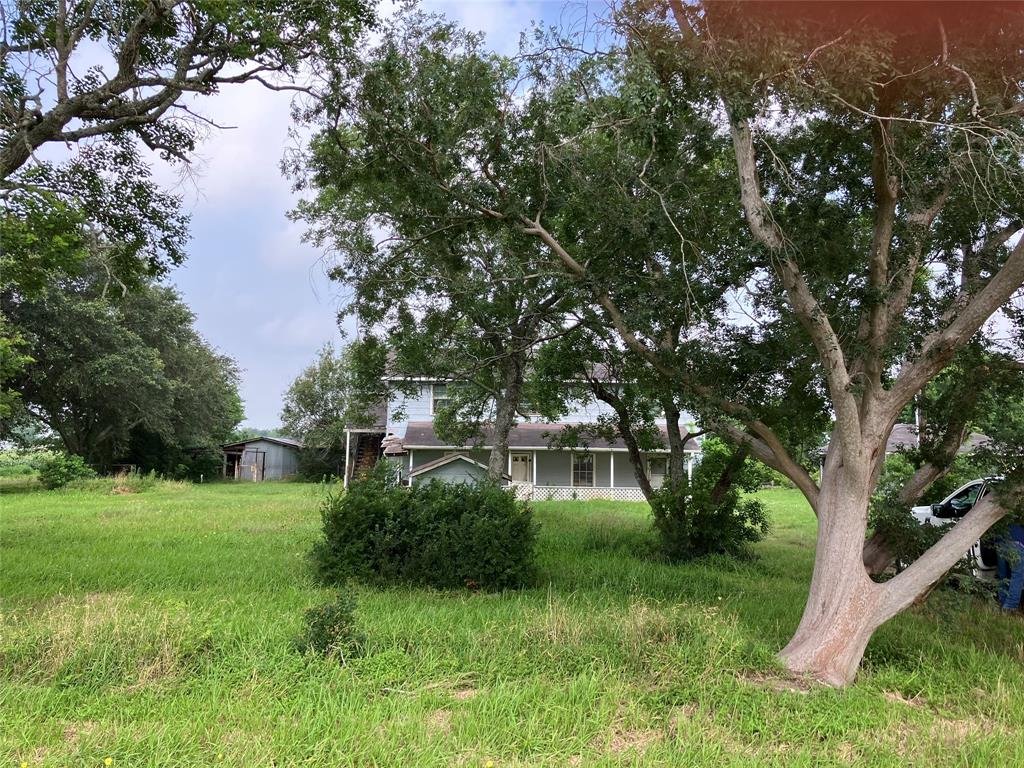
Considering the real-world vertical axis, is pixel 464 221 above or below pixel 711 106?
below

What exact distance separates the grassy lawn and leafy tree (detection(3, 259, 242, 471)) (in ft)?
65.0

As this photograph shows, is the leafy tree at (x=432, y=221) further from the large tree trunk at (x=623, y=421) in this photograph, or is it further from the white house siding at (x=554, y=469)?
the white house siding at (x=554, y=469)

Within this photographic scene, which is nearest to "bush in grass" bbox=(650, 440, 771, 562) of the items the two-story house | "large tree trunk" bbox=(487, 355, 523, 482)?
"large tree trunk" bbox=(487, 355, 523, 482)

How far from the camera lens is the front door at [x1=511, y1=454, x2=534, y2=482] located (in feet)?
86.7

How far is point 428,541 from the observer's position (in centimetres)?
830

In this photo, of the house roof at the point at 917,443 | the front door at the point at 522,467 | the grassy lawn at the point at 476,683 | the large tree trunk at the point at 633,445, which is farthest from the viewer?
the front door at the point at 522,467

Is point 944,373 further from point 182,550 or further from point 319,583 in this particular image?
point 182,550

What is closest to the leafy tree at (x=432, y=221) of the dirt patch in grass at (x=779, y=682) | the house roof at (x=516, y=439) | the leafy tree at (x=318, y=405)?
the dirt patch in grass at (x=779, y=682)

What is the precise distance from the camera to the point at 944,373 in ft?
27.8

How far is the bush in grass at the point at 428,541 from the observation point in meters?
8.16

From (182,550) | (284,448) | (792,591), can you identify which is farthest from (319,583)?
(284,448)

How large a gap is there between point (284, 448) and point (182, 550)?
127 feet

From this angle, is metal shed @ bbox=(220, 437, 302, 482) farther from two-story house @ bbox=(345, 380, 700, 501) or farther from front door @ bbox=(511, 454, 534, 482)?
front door @ bbox=(511, 454, 534, 482)

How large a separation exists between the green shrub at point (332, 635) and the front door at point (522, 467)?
837 inches
